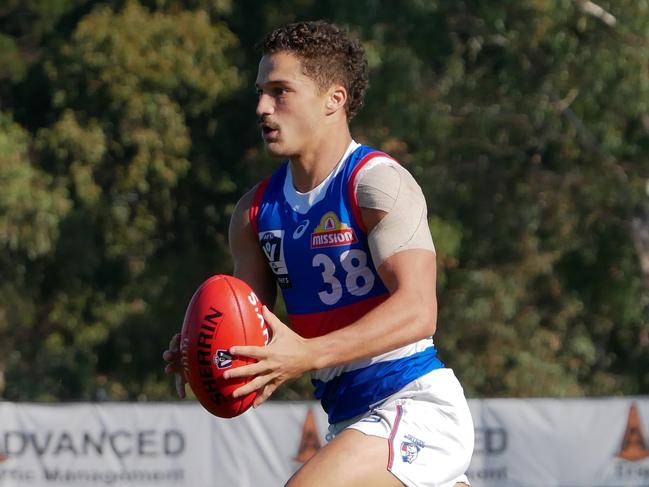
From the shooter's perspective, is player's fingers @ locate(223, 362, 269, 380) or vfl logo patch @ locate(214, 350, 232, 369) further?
vfl logo patch @ locate(214, 350, 232, 369)

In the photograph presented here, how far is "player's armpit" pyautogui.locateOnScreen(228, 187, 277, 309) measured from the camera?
5.12 meters

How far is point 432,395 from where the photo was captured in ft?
15.4

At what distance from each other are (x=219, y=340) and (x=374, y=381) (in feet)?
2.36

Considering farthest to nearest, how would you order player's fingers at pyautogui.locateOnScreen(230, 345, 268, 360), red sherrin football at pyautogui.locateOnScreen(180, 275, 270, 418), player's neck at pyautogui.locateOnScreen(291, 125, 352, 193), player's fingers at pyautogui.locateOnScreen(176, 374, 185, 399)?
player's neck at pyautogui.locateOnScreen(291, 125, 352, 193)
player's fingers at pyautogui.locateOnScreen(176, 374, 185, 399)
red sherrin football at pyautogui.locateOnScreen(180, 275, 270, 418)
player's fingers at pyautogui.locateOnScreen(230, 345, 268, 360)

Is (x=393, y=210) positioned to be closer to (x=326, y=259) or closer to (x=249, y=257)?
(x=326, y=259)

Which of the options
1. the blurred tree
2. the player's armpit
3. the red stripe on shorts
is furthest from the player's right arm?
the blurred tree

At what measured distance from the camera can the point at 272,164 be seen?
1900cm

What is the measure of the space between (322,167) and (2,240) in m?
14.2

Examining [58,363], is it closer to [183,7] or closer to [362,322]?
[183,7]

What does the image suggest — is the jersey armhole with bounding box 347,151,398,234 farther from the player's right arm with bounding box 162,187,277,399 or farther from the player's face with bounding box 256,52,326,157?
the player's right arm with bounding box 162,187,277,399

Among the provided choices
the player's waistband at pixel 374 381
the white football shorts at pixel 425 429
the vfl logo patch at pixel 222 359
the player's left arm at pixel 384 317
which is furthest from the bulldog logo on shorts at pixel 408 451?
the vfl logo patch at pixel 222 359

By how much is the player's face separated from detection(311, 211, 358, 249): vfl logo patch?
285mm

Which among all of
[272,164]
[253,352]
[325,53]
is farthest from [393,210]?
[272,164]

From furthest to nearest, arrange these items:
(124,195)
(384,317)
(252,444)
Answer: (124,195) → (252,444) → (384,317)
